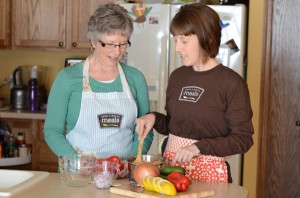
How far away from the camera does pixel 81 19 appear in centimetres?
440

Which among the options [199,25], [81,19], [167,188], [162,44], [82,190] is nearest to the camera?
[167,188]

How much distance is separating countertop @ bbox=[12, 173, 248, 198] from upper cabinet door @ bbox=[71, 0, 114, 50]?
2.29 meters

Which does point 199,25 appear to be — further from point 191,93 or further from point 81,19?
point 81,19

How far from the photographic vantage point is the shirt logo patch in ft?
7.67

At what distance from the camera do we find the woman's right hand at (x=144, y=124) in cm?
233

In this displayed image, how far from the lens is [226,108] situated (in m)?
2.28

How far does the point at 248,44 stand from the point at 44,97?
63.8 inches

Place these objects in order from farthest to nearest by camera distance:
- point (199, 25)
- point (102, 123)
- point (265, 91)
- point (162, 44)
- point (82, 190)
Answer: point (265, 91) → point (162, 44) → point (102, 123) → point (199, 25) → point (82, 190)

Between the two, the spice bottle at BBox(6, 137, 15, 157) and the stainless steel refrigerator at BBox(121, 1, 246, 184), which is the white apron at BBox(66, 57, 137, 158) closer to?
the stainless steel refrigerator at BBox(121, 1, 246, 184)

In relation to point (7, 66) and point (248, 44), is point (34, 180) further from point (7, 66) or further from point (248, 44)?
point (7, 66)

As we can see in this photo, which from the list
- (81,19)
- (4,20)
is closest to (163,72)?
(81,19)

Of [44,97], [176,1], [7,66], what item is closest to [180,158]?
[176,1]

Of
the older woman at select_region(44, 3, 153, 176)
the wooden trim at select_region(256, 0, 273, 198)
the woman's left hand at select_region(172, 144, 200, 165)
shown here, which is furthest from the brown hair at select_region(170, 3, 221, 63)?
the wooden trim at select_region(256, 0, 273, 198)

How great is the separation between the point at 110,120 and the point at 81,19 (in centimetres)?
206
